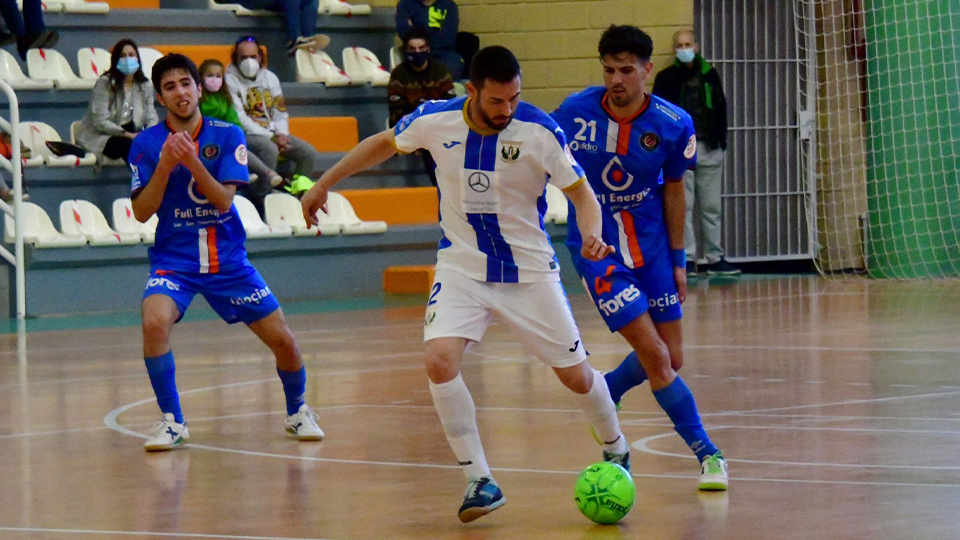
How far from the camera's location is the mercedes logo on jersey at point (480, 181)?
5344mm

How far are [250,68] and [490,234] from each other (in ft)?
32.8

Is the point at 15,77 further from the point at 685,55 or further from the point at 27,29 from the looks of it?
the point at 685,55

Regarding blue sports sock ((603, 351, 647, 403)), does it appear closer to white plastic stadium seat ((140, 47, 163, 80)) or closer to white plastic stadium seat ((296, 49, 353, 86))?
white plastic stadium seat ((140, 47, 163, 80))

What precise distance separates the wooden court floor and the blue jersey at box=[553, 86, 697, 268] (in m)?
0.89

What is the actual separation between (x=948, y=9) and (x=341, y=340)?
A: 8388 millimetres

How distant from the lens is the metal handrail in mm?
12719

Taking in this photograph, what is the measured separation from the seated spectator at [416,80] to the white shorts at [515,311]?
10.6m

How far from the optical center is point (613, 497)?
495 cm

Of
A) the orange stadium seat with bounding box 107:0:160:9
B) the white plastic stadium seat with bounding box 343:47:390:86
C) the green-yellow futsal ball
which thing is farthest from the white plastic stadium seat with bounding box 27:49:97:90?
the green-yellow futsal ball

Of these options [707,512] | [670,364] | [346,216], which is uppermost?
[346,216]

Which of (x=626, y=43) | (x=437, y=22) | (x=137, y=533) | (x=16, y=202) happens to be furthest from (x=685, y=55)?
(x=137, y=533)

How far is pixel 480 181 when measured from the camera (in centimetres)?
535

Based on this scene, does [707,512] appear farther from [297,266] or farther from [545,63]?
[545,63]

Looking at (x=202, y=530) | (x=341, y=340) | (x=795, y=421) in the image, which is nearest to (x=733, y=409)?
(x=795, y=421)
